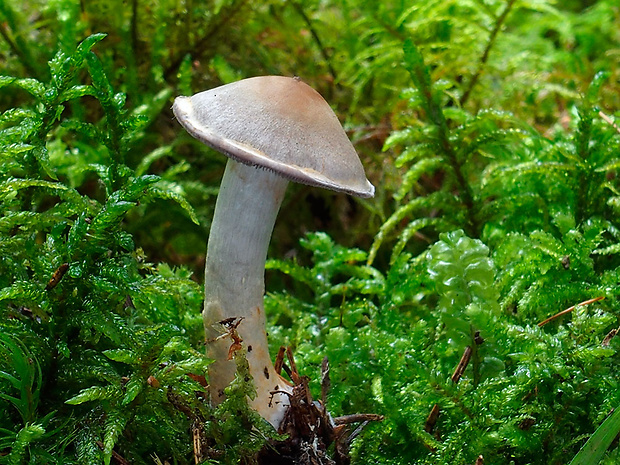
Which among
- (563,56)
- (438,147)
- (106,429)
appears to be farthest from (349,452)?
(563,56)

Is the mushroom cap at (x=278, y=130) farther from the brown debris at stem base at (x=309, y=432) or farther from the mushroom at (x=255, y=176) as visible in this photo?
the brown debris at stem base at (x=309, y=432)

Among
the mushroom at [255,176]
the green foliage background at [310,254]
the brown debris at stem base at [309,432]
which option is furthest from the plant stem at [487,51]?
the brown debris at stem base at [309,432]

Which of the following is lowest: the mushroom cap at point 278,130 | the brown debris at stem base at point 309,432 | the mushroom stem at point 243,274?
the brown debris at stem base at point 309,432

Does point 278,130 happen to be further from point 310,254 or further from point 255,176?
point 310,254

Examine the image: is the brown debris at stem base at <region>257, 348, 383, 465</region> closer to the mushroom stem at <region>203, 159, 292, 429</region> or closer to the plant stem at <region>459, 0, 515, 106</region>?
the mushroom stem at <region>203, 159, 292, 429</region>

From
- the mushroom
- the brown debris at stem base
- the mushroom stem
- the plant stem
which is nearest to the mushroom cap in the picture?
the mushroom

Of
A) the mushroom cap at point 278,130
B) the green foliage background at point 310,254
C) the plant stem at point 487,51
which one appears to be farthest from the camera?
the plant stem at point 487,51

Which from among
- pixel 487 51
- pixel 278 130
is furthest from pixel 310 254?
pixel 278 130
